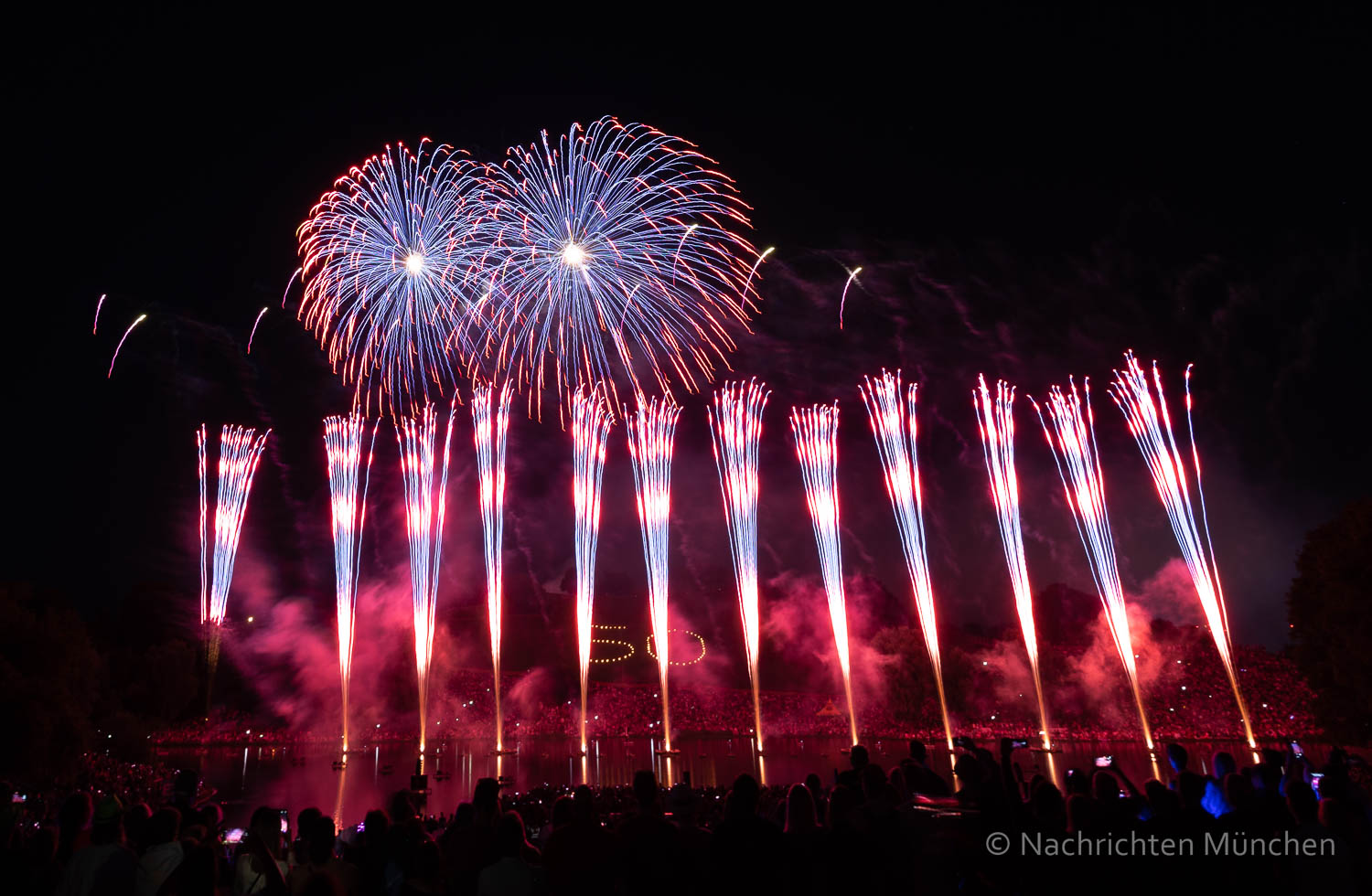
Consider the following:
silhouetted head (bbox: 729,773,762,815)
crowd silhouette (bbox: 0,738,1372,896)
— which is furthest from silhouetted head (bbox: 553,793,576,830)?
silhouetted head (bbox: 729,773,762,815)

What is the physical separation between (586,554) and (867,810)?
27154 mm

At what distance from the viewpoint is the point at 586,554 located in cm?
3209

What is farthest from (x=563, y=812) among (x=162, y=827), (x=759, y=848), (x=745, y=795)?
(x=162, y=827)

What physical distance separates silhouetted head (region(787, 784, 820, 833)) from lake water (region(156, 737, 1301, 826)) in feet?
71.2

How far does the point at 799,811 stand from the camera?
16.9 feet

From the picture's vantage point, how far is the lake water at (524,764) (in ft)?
93.4

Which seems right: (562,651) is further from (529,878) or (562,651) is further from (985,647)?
(529,878)

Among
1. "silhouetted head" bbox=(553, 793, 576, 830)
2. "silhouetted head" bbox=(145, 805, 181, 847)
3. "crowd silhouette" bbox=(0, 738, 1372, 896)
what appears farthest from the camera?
"silhouetted head" bbox=(553, 793, 576, 830)

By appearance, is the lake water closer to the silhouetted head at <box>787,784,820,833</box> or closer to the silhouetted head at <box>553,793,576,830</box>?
the silhouetted head at <box>553,793,576,830</box>

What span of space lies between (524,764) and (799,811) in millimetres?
35589

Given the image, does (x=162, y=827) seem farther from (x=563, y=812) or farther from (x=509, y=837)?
(x=563, y=812)

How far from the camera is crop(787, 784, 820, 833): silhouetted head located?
5094 mm

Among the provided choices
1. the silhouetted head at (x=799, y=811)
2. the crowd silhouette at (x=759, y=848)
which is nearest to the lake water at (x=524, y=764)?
the crowd silhouette at (x=759, y=848)

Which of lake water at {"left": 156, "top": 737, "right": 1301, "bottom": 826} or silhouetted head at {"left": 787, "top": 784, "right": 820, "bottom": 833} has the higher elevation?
silhouetted head at {"left": 787, "top": 784, "right": 820, "bottom": 833}
